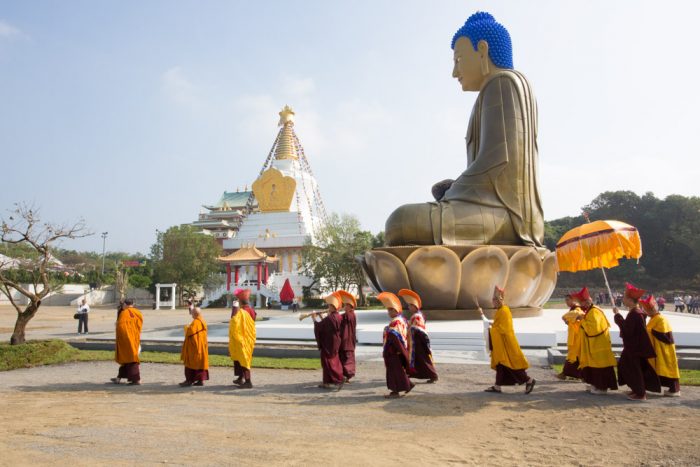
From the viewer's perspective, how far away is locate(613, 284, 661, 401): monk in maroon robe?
19.2 ft

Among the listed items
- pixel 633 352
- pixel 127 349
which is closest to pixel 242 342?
pixel 127 349

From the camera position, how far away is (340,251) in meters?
32.1

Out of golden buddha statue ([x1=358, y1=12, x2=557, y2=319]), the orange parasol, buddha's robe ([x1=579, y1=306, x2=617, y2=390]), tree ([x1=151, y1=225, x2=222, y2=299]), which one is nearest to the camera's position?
buddha's robe ([x1=579, y1=306, x2=617, y2=390])

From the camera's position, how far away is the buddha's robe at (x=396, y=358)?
20.1 ft

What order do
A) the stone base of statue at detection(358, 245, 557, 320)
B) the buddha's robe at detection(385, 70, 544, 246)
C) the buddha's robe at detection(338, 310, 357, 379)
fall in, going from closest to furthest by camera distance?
1. the buddha's robe at detection(338, 310, 357, 379)
2. the stone base of statue at detection(358, 245, 557, 320)
3. the buddha's robe at detection(385, 70, 544, 246)

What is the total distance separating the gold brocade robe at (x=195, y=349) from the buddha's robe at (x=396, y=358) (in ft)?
7.90

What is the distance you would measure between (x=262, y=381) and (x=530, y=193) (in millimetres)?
8221

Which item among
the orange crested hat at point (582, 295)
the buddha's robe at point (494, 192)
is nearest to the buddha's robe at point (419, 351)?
the orange crested hat at point (582, 295)

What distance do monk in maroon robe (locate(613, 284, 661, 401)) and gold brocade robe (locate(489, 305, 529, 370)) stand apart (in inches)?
42.1

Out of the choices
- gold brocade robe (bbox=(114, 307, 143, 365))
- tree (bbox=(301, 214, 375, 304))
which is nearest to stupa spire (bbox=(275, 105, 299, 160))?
tree (bbox=(301, 214, 375, 304))

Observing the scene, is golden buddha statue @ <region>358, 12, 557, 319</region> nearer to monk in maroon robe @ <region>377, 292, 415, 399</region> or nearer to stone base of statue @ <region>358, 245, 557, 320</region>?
stone base of statue @ <region>358, 245, 557, 320</region>

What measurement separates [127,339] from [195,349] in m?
1.00

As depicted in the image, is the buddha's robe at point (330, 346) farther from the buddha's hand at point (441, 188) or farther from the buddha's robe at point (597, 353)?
the buddha's hand at point (441, 188)

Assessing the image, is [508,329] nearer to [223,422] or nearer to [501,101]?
[223,422]
